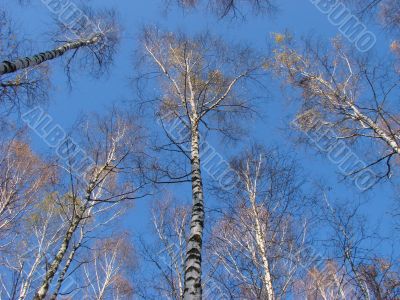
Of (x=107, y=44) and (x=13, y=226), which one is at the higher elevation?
(x=107, y=44)

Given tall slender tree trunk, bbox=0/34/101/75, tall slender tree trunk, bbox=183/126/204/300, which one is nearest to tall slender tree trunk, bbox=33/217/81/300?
tall slender tree trunk, bbox=183/126/204/300

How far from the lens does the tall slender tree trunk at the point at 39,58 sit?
5.27m

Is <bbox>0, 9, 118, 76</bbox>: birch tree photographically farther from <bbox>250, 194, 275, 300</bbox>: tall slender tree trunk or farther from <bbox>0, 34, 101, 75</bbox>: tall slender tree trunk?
<bbox>250, 194, 275, 300</bbox>: tall slender tree trunk

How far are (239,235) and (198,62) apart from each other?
457cm

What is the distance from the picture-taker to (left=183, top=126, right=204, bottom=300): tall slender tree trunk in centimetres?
348

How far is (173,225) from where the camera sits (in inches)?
392

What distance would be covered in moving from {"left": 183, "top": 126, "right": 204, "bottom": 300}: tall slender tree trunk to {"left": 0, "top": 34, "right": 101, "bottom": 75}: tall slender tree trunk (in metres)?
3.02

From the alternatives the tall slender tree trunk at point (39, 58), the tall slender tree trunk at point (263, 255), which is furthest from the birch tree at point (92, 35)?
the tall slender tree trunk at point (263, 255)

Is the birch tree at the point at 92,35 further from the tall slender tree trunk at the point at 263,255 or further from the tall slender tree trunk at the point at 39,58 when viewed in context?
the tall slender tree trunk at the point at 263,255

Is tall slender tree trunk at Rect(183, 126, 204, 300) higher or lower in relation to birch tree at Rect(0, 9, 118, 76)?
lower

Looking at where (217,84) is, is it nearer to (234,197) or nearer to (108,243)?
(234,197)

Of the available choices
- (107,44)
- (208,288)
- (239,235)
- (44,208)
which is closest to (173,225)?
(208,288)

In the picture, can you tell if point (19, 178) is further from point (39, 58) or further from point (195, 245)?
point (195, 245)

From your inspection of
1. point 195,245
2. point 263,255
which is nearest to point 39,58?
point 195,245
